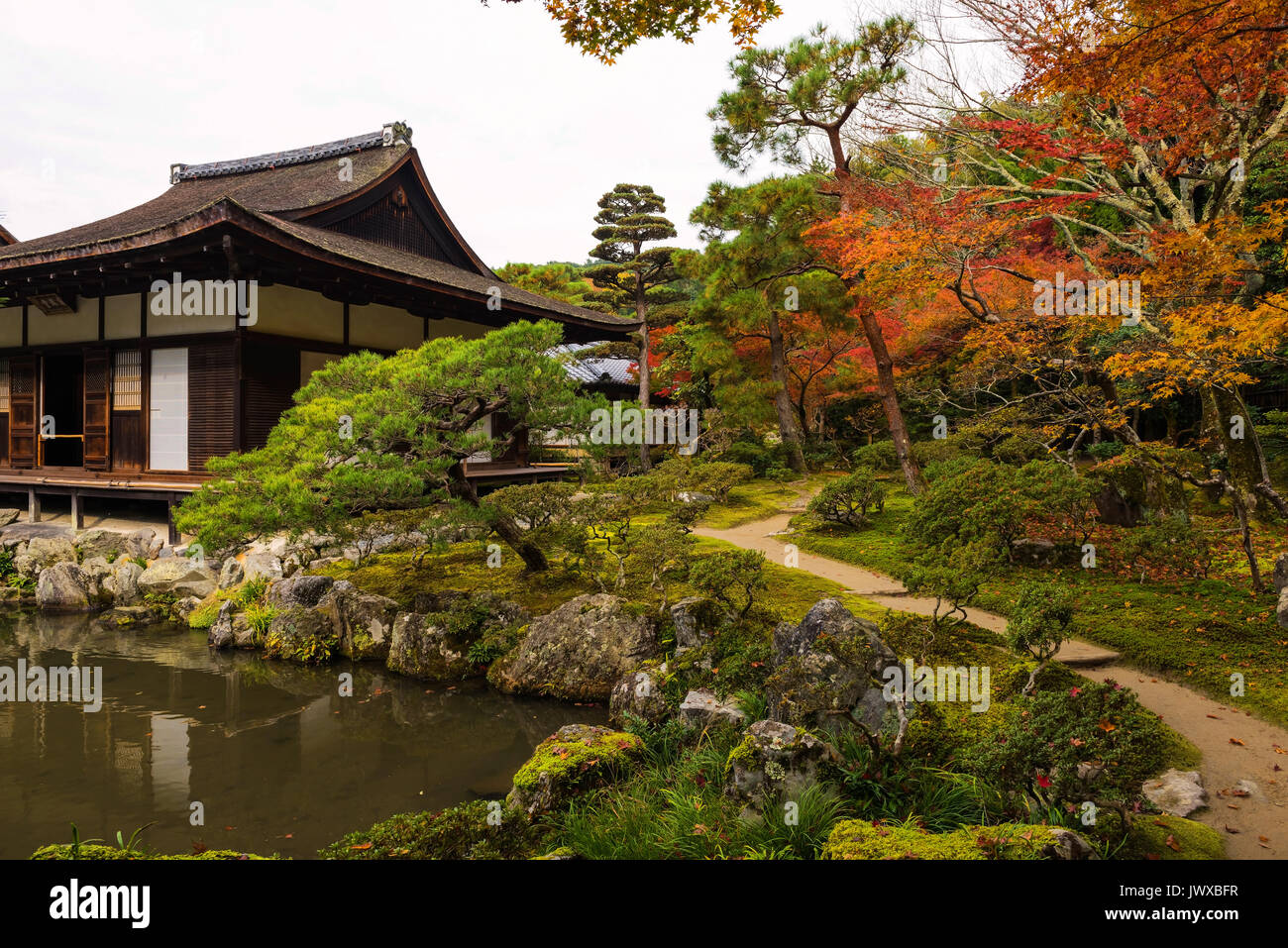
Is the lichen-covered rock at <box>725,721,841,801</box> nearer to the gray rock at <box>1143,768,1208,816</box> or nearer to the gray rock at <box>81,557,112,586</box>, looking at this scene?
the gray rock at <box>1143,768,1208,816</box>

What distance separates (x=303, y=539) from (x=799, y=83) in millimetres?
11657

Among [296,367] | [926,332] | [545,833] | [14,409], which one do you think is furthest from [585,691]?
[926,332]

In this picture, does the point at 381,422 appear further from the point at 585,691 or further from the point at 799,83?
the point at 799,83

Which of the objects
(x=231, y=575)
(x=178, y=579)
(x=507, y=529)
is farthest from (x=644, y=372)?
(x=178, y=579)

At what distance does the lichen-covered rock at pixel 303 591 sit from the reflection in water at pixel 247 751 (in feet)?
2.68

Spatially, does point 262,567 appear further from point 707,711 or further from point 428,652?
point 707,711

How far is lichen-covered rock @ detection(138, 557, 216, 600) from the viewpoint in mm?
10688

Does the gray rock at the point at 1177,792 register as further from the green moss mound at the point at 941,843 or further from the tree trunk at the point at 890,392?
the tree trunk at the point at 890,392

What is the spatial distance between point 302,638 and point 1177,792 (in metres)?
8.50

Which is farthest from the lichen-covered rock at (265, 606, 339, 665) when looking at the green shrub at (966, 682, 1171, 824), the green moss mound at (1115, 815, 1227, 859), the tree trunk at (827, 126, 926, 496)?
the tree trunk at (827, 126, 926, 496)

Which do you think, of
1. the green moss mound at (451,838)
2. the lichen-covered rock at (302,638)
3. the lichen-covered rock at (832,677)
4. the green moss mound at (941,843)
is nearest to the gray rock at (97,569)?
the lichen-covered rock at (302,638)

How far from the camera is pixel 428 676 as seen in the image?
7.98m

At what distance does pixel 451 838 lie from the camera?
14.0ft

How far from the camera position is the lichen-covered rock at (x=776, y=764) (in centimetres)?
430
